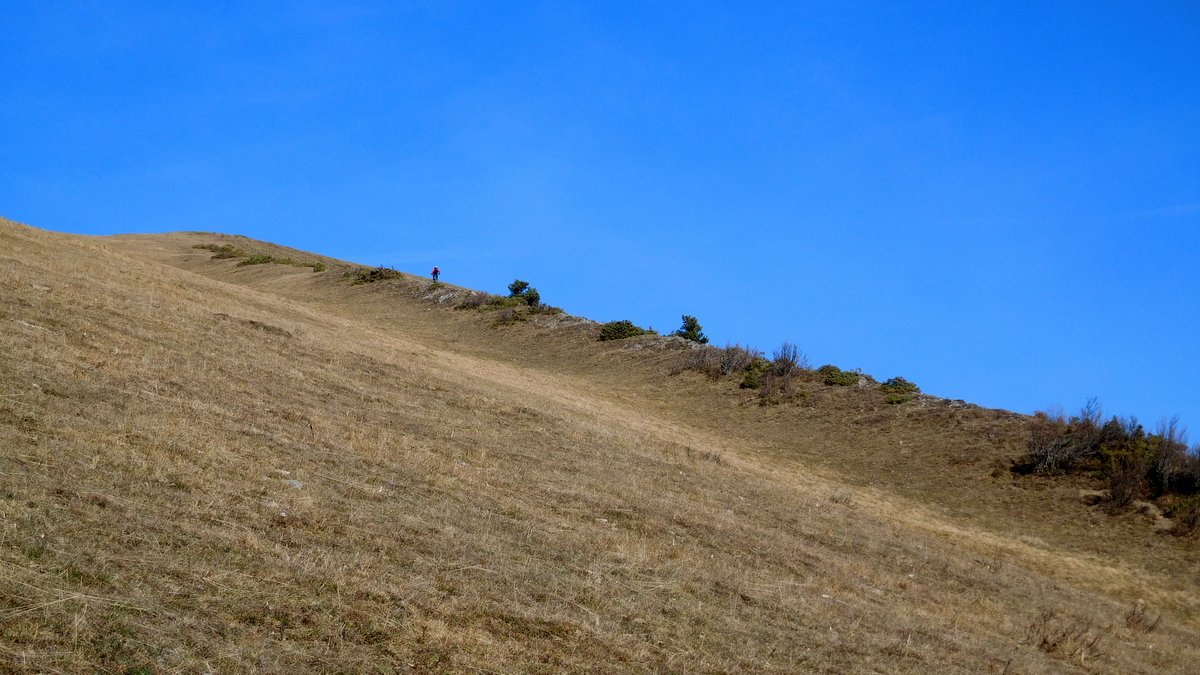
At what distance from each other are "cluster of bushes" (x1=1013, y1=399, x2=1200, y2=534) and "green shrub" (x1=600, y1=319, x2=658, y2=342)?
1902cm

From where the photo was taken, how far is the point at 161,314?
20688 mm

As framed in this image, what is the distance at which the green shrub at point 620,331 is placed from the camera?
42.5 meters

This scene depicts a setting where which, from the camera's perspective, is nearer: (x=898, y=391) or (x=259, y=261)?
(x=898, y=391)

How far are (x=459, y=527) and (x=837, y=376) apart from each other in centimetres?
2677

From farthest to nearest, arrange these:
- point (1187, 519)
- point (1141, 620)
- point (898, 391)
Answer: point (898, 391), point (1187, 519), point (1141, 620)

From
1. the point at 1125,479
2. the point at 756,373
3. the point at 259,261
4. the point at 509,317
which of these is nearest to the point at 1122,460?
the point at 1125,479

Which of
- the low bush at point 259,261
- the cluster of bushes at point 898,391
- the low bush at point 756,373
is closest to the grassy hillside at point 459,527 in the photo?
the cluster of bushes at point 898,391

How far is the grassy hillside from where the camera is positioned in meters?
7.13

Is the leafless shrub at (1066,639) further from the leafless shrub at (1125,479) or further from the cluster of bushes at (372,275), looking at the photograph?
the cluster of bushes at (372,275)

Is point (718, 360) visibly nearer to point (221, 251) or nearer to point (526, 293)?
point (526, 293)

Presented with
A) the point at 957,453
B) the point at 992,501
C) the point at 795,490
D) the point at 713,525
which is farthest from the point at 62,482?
the point at 957,453

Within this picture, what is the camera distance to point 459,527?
10805 mm

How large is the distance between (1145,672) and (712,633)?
7.32 metres

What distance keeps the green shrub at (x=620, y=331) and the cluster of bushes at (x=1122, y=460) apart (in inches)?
749
